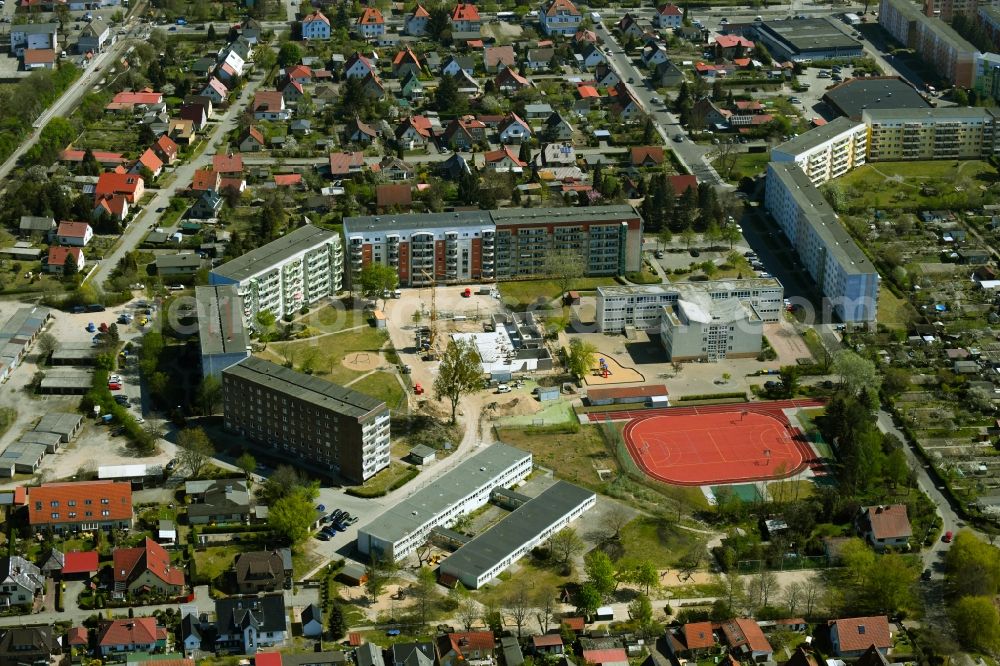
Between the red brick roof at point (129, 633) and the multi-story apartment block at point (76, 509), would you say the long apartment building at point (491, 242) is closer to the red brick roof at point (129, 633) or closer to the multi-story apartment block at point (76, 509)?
the multi-story apartment block at point (76, 509)

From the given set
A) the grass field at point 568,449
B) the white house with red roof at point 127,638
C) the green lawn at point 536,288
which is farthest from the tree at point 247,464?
the green lawn at point 536,288

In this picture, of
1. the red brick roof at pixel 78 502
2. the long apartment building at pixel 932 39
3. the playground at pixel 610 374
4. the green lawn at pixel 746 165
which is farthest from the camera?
the long apartment building at pixel 932 39

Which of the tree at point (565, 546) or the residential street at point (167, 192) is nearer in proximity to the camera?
the tree at point (565, 546)

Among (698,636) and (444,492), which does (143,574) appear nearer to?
(444,492)

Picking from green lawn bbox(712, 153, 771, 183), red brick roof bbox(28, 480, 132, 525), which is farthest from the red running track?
green lawn bbox(712, 153, 771, 183)

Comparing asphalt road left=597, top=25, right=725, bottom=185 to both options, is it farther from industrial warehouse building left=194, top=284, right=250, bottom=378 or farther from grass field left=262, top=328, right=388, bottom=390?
industrial warehouse building left=194, top=284, right=250, bottom=378

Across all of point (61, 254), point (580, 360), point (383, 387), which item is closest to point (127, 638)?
point (383, 387)
